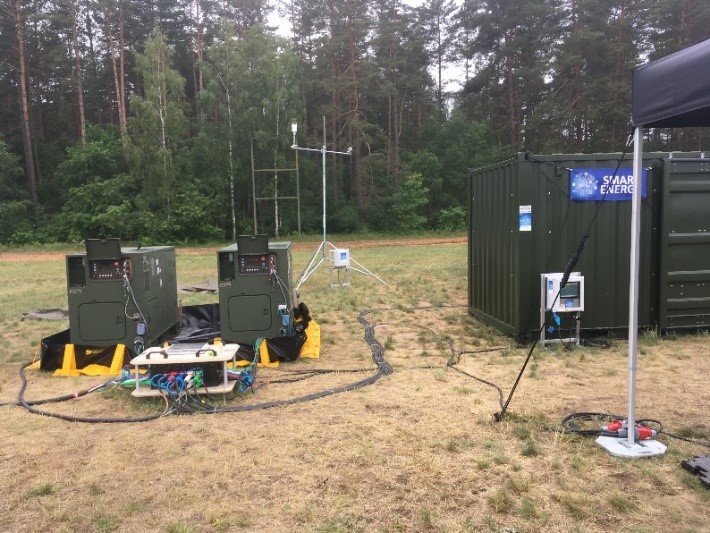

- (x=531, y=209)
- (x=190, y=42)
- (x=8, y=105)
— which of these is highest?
(x=190, y=42)

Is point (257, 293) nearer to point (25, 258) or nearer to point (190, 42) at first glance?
point (25, 258)

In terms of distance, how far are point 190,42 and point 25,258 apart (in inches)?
737

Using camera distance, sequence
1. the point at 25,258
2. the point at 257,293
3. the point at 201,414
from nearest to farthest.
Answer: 1. the point at 201,414
2. the point at 257,293
3. the point at 25,258

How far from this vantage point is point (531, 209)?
6.61m

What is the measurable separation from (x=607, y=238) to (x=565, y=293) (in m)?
0.94

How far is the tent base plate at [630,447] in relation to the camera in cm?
347

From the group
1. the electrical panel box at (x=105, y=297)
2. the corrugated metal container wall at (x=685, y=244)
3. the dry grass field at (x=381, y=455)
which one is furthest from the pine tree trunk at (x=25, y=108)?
the corrugated metal container wall at (x=685, y=244)

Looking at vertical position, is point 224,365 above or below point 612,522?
above

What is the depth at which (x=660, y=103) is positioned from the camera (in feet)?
10.3

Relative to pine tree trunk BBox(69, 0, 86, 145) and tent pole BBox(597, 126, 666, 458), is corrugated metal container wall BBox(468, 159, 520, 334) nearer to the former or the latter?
tent pole BBox(597, 126, 666, 458)

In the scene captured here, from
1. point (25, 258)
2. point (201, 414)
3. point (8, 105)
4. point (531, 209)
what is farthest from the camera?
point (8, 105)

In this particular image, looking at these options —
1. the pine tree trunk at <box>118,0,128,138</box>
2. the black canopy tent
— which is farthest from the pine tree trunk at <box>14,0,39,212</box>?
the black canopy tent

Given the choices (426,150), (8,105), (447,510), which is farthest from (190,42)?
(447,510)

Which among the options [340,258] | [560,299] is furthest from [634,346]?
[340,258]
